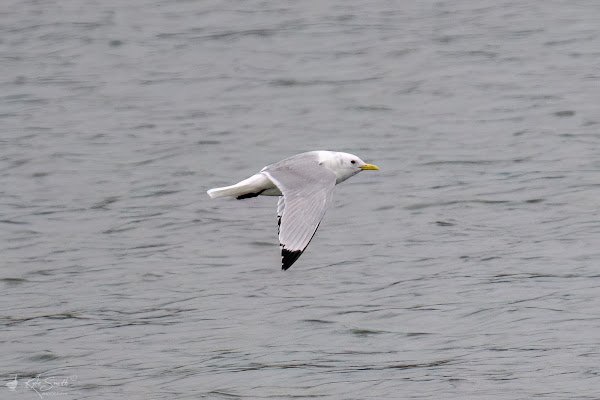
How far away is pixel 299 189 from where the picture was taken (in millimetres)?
8664

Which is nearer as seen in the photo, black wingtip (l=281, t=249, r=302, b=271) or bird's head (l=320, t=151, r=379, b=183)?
black wingtip (l=281, t=249, r=302, b=271)

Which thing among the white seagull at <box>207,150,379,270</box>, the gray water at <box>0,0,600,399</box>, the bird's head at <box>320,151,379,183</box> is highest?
the white seagull at <box>207,150,379,270</box>

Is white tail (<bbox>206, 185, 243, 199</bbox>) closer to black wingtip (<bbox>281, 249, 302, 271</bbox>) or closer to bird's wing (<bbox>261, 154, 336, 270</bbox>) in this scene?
bird's wing (<bbox>261, 154, 336, 270</bbox>)

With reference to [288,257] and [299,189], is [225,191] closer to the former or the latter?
[299,189]

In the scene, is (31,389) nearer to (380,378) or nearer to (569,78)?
(380,378)

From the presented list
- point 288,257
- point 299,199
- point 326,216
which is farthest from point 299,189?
point 326,216

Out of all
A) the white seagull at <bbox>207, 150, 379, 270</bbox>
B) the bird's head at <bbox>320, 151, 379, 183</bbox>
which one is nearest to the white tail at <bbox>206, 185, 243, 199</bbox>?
the white seagull at <bbox>207, 150, 379, 270</bbox>

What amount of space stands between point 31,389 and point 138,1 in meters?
13.6

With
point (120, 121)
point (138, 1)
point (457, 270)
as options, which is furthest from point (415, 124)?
point (138, 1)

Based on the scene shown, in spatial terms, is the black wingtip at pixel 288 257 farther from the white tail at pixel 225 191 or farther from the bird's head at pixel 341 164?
the bird's head at pixel 341 164

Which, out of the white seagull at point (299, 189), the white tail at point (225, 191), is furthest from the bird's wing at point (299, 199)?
the white tail at point (225, 191)

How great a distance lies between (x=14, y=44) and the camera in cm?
1875

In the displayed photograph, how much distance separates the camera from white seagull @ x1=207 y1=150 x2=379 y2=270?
7945 mm

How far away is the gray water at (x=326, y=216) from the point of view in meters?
8.34
